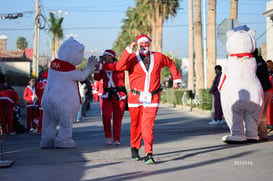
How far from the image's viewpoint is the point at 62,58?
1068 cm

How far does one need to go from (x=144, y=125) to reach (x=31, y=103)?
8181 millimetres

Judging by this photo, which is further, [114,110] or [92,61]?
[114,110]

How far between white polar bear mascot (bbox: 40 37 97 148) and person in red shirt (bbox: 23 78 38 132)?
518 cm

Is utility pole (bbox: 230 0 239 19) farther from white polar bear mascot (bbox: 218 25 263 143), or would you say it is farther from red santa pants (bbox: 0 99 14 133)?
white polar bear mascot (bbox: 218 25 263 143)

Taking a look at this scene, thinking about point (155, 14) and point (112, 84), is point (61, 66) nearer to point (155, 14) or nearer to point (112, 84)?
point (112, 84)

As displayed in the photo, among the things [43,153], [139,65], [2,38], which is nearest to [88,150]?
[43,153]

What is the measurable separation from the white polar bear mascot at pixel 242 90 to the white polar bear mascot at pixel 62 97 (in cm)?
283

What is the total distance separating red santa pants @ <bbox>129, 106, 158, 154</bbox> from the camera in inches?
329

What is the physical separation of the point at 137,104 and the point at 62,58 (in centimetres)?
253

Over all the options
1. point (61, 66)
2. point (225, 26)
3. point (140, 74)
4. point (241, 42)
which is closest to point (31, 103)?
point (61, 66)

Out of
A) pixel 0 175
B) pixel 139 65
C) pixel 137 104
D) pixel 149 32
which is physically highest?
pixel 149 32

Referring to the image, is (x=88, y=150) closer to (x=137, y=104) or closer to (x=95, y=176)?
(x=137, y=104)

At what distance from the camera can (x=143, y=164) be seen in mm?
8297

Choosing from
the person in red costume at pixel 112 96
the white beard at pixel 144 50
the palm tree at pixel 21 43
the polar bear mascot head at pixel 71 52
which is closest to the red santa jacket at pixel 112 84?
the person in red costume at pixel 112 96
